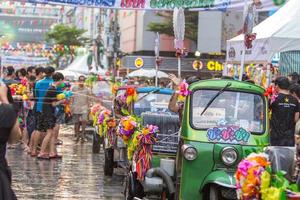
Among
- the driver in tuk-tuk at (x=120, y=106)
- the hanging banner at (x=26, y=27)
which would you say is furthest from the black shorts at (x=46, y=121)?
the hanging banner at (x=26, y=27)

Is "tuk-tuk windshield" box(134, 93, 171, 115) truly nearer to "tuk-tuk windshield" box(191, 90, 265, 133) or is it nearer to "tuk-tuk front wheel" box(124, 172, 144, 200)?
"tuk-tuk front wheel" box(124, 172, 144, 200)

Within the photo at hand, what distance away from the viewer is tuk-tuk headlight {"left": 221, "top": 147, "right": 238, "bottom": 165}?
834cm

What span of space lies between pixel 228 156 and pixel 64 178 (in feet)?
17.6

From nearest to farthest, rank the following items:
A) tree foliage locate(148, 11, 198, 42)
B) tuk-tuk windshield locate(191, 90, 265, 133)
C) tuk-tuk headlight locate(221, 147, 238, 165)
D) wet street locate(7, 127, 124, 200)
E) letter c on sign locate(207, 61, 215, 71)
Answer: tuk-tuk headlight locate(221, 147, 238, 165)
tuk-tuk windshield locate(191, 90, 265, 133)
wet street locate(7, 127, 124, 200)
letter c on sign locate(207, 61, 215, 71)
tree foliage locate(148, 11, 198, 42)

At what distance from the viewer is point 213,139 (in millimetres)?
8531

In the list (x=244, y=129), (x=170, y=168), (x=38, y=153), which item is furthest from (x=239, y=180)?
(x=38, y=153)

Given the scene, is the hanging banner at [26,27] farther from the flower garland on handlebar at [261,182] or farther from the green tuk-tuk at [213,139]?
the flower garland on handlebar at [261,182]

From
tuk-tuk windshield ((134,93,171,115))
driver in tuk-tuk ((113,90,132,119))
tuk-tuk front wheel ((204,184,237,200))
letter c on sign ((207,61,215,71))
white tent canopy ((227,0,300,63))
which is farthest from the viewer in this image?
letter c on sign ((207,61,215,71))

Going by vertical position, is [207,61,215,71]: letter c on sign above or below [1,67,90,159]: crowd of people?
above

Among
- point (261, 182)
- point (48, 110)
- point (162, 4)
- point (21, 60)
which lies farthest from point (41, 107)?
point (21, 60)

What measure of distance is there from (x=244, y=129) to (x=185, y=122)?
72 centimetres

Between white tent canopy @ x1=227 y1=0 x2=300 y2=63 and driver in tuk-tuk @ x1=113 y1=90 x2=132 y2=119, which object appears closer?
driver in tuk-tuk @ x1=113 y1=90 x2=132 y2=119

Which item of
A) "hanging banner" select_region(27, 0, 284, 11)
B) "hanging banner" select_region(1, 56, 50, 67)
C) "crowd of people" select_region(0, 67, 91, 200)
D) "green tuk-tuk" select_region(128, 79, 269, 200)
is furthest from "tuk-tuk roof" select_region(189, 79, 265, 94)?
"hanging banner" select_region(1, 56, 50, 67)

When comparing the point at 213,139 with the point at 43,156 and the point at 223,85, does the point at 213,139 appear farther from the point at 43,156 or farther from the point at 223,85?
the point at 43,156
